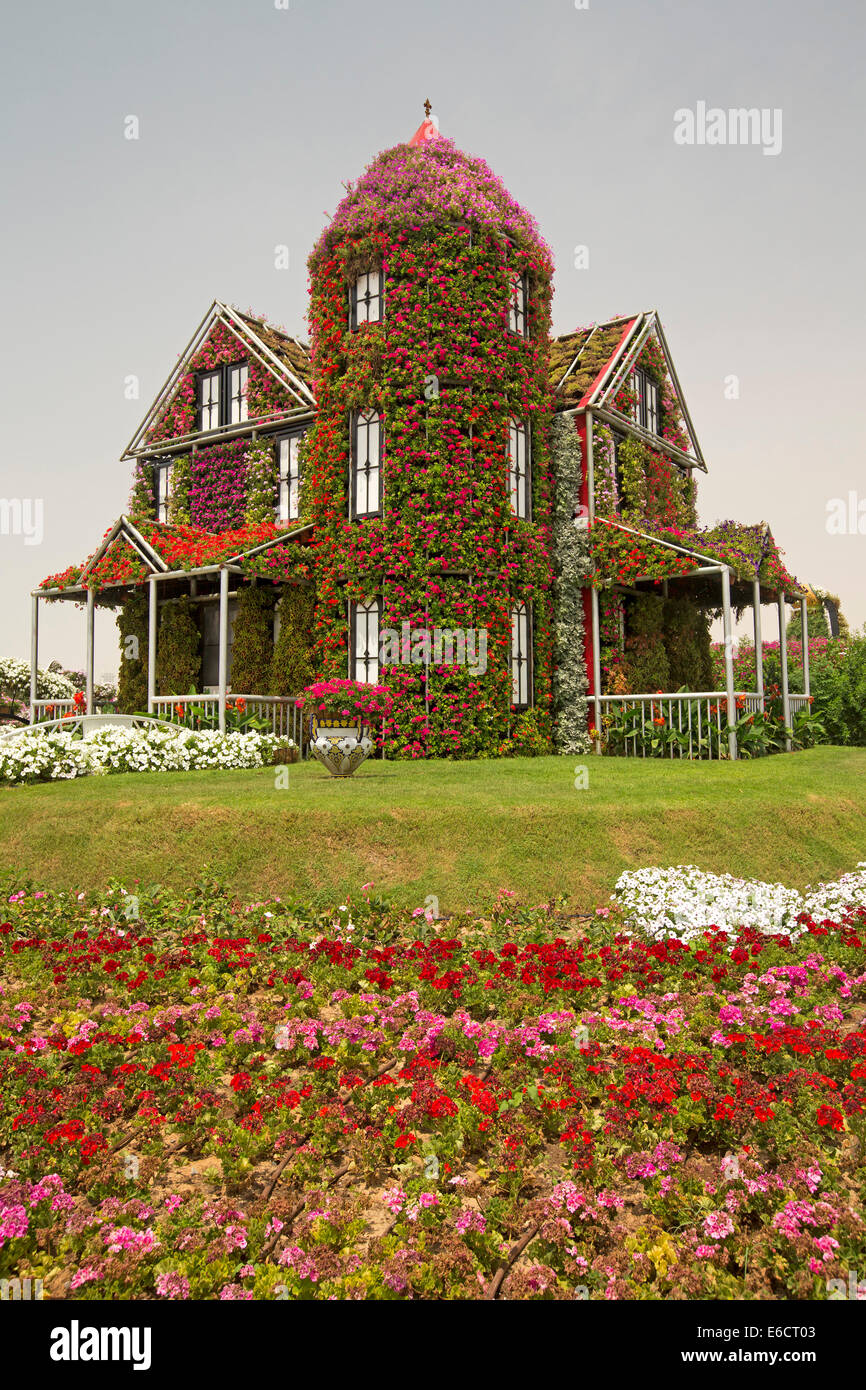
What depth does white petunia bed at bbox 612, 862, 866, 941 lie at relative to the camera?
7.37 metres

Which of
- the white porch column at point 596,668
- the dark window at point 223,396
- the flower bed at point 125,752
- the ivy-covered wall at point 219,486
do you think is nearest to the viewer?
the flower bed at point 125,752

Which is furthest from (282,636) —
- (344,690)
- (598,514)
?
(598,514)

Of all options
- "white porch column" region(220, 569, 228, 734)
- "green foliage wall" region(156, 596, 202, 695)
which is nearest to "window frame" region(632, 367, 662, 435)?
"white porch column" region(220, 569, 228, 734)

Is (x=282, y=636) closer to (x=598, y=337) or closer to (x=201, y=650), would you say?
(x=201, y=650)

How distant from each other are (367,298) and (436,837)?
1397 cm

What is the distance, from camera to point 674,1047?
5.13 metres

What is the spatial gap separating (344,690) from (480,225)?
31.9 ft

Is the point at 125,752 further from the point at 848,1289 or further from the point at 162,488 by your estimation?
the point at 848,1289

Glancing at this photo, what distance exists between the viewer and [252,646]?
20109mm

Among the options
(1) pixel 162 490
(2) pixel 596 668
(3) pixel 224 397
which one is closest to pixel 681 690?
(2) pixel 596 668

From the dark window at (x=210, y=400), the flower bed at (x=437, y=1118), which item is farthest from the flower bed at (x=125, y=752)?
the dark window at (x=210, y=400)

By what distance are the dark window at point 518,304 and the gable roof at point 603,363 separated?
1.92 meters

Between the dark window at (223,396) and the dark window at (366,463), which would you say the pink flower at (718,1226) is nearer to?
the dark window at (366,463)

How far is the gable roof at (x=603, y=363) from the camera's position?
2120 centimetres
